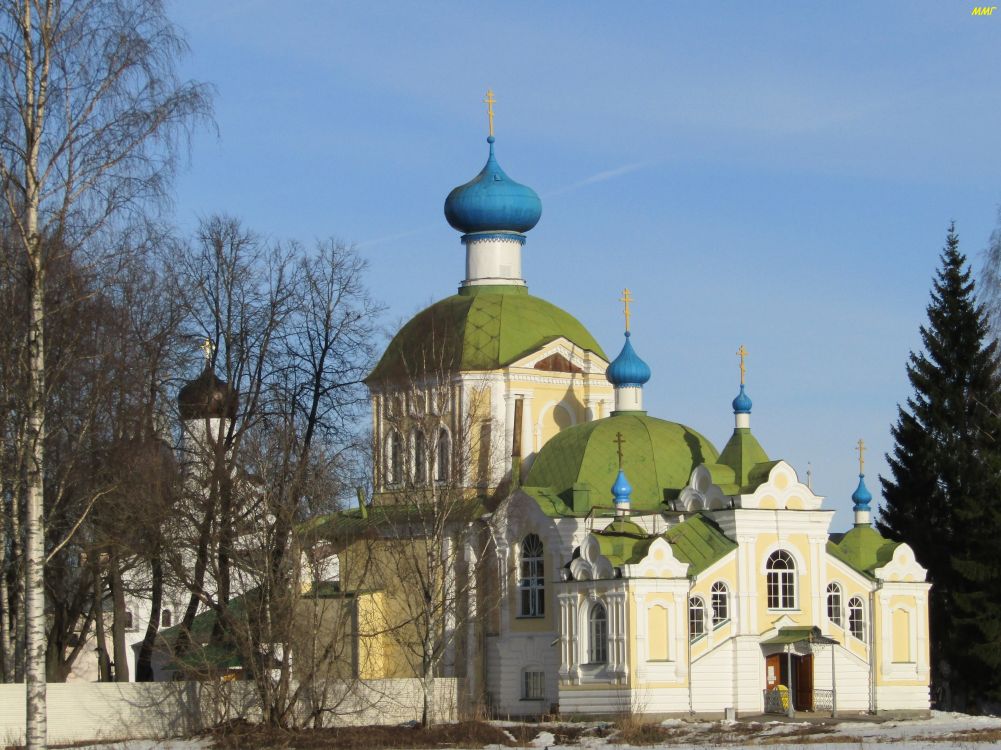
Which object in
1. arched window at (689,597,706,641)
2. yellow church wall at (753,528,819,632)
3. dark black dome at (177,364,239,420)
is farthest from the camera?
yellow church wall at (753,528,819,632)

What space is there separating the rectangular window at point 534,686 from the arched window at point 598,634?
2.43 metres

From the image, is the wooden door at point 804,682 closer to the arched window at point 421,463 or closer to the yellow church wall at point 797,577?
the yellow church wall at point 797,577

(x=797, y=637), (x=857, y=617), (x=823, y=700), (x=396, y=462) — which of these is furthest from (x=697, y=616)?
(x=396, y=462)

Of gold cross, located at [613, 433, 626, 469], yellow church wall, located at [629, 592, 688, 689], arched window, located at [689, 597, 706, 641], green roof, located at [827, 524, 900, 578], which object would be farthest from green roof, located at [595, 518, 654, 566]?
green roof, located at [827, 524, 900, 578]

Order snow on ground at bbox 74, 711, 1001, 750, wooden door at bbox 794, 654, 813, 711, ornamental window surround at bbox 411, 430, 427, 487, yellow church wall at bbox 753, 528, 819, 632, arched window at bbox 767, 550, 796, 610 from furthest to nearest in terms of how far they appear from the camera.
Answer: arched window at bbox 767, 550, 796, 610, yellow church wall at bbox 753, 528, 819, 632, wooden door at bbox 794, 654, 813, 711, ornamental window surround at bbox 411, 430, 427, 487, snow on ground at bbox 74, 711, 1001, 750

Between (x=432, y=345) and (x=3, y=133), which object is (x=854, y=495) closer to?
(x=432, y=345)

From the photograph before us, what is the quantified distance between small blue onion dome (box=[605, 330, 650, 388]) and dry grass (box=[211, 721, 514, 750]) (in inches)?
520

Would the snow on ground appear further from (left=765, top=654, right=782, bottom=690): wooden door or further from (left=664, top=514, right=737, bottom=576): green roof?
(left=664, top=514, right=737, bottom=576): green roof

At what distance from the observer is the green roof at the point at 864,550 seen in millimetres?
38000

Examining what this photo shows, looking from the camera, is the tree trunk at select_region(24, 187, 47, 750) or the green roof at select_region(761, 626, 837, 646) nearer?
the tree trunk at select_region(24, 187, 47, 750)

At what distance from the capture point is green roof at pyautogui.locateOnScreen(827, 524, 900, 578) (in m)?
38.0

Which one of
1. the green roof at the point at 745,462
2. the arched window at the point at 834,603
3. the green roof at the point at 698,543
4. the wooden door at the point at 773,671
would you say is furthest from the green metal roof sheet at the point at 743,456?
the wooden door at the point at 773,671

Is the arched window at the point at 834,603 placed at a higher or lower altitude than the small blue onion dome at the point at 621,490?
lower

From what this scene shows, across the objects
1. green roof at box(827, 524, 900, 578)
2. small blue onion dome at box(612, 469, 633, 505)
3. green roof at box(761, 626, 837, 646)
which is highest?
small blue onion dome at box(612, 469, 633, 505)
